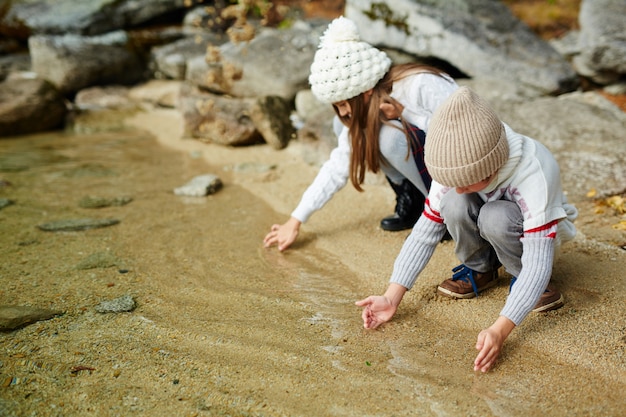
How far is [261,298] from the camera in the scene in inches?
94.3

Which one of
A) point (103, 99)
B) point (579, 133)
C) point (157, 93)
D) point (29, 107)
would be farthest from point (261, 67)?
point (579, 133)

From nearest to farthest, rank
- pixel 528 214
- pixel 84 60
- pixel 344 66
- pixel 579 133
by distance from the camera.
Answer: pixel 528 214 → pixel 344 66 → pixel 579 133 → pixel 84 60

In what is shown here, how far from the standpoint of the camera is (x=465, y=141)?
173 centimetres

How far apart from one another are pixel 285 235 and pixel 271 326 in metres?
0.74

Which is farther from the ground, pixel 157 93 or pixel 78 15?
pixel 78 15

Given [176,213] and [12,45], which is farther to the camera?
[12,45]

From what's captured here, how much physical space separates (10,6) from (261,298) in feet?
26.5

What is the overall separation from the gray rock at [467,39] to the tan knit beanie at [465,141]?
308 centimetres

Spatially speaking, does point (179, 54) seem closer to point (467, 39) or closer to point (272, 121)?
point (272, 121)

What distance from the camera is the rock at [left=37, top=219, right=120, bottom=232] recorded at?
3115 millimetres

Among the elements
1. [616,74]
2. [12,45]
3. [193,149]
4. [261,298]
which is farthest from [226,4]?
[261,298]

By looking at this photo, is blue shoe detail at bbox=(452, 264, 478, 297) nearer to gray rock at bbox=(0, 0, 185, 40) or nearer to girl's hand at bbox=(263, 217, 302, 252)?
girl's hand at bbox=(263, 217, 302, 252)

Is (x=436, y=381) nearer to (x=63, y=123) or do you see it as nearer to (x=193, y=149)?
(x=193, y=149)

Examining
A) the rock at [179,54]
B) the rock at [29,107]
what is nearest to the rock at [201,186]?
the rock at [29,107]
